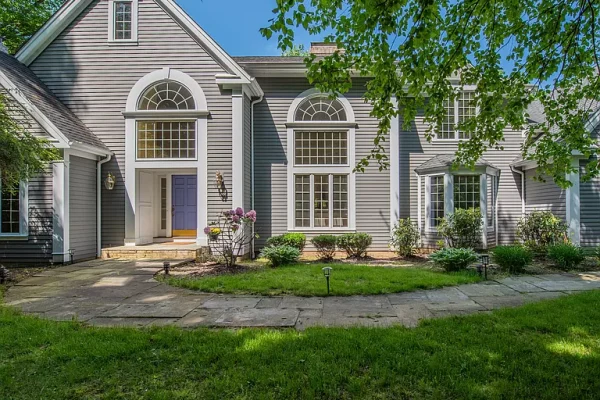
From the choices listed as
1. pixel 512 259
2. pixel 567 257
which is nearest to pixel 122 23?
pixel 512 259

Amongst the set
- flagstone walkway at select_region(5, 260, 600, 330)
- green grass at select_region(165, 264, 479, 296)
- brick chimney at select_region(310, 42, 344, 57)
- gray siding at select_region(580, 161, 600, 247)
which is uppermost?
brick chimney at select_region(310, 42, 344, 57)

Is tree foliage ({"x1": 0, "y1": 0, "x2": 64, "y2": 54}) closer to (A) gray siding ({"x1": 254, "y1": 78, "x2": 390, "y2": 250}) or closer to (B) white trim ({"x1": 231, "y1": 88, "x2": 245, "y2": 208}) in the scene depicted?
(B) white trim ({"x1": 231, "y1": 88, "x2": 245, "y2": 208})

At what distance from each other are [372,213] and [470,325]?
276 inches

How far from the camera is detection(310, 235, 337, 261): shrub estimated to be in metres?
10.0

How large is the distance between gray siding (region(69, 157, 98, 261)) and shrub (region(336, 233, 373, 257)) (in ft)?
22.7

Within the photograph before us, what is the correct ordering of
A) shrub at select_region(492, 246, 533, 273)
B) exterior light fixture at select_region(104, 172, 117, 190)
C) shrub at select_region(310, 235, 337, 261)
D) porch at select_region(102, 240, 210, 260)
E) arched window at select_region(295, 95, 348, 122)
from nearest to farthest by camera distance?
shrub at select_region(492, 246, 533, 273) → porch at select_region(102, 240, 210, 260) → exterior light fixture at select_region(104, 172, 117, 190) → shrub at select_region(310, 235, 337, 261) → arched window at select_region(295, 95, 348, 122)

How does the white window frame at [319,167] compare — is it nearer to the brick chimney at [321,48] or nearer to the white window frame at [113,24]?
the brick chimney at [321,48]

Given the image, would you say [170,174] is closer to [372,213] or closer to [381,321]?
[372,213]

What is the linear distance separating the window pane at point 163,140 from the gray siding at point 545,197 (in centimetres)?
1006

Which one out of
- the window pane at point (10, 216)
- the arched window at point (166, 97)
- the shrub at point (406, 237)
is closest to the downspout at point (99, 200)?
the window pane at point (10, 216)

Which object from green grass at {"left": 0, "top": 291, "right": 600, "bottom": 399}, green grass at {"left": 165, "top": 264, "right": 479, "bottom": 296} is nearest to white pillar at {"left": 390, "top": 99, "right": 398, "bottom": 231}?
green grass at {"left": 165, "top": 264, "right": 479, "bottom": 296}

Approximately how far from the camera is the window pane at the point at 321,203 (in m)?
11.0

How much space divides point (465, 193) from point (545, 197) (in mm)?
2389

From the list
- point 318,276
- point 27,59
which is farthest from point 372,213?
point 27,59
